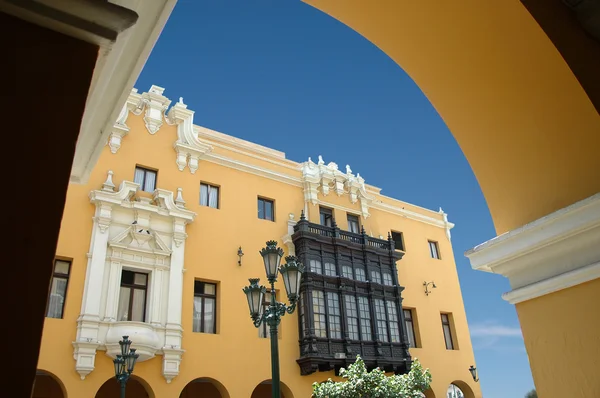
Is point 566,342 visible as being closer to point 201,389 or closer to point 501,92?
point 501,92

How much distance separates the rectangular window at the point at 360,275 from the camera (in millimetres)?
17573

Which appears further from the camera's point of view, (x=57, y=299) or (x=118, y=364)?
(x=57, y=299)

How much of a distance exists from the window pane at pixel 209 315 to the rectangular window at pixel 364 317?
517 centimetres

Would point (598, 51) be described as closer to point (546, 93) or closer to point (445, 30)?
point (546, 93)

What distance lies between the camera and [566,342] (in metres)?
2.52

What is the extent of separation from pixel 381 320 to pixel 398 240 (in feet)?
14.6

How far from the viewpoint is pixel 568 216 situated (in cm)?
257

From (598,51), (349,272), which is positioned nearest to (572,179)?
(598,51)

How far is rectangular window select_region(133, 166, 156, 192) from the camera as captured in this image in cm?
1494

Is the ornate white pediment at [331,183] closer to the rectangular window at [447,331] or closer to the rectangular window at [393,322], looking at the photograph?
the rectangular window at [393,322]

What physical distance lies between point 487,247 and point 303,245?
45.1 feet

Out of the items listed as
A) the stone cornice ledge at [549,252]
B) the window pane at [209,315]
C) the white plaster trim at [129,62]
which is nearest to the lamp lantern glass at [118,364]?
the window pane at [209,315]

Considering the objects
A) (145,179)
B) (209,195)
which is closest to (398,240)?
(209,195)

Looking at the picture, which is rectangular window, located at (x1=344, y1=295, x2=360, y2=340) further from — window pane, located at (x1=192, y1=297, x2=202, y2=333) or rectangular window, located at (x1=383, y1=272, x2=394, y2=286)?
window pane, located at (x1=192, y1=297, x2=202, y2=333)
